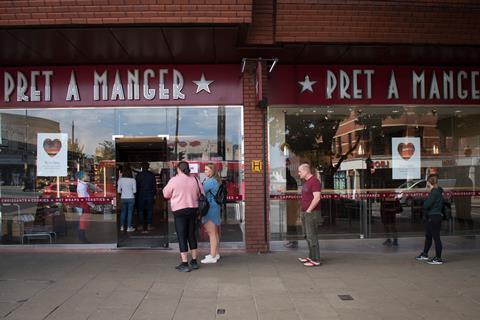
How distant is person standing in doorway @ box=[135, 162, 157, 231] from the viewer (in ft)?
38.8

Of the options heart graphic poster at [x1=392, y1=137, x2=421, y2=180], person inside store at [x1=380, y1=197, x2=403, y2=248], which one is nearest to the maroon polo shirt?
person inside store at [x1=380, y1=197, x2=403, y2=248]

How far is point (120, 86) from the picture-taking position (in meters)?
10.3

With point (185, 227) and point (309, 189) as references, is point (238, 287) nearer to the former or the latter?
point (185, 227)

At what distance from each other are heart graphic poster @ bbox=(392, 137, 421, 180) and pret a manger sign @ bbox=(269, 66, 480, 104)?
39.9 inches

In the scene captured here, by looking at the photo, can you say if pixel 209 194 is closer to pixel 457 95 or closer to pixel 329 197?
pixel 329 197

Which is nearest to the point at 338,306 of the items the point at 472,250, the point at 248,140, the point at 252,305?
the point at 252,305

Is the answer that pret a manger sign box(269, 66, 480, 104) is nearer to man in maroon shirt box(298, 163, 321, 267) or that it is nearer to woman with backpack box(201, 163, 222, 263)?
man in maroon shirt box(298, 163, 321, 267)

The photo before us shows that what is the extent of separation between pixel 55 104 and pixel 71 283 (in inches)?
167

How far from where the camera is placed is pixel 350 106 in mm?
10750

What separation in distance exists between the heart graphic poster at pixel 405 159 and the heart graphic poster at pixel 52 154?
6.97 m

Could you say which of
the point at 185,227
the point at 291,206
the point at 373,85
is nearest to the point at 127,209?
the point at 185,227

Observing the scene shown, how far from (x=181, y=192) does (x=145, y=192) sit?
3.82 m

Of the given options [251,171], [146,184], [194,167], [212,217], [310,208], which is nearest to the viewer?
[310,208]

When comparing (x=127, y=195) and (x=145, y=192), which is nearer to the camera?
(x=127, y=195)
